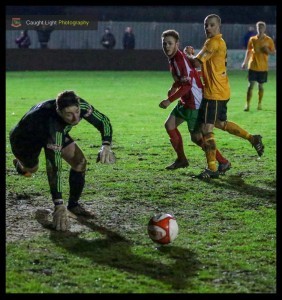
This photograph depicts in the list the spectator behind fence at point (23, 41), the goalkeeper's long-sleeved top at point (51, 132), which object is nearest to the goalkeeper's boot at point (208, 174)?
the goalkeeper's long-sleeved top at point (51, 132)

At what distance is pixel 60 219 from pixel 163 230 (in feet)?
3.58

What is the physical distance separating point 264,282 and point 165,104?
14.2ft

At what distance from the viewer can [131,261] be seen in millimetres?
6559

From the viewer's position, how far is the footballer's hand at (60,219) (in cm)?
757

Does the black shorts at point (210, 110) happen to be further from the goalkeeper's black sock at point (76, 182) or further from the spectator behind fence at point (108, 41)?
the spectator behind fence at point (108, 41)

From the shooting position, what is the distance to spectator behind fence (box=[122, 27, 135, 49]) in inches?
1342

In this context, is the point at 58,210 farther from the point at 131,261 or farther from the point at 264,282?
the point at 264,282

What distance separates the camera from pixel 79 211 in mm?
8336

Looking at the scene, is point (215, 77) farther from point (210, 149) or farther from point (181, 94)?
point (210, 149)

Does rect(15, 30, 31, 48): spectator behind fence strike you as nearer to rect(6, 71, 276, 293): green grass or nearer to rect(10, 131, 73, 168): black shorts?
rect(6, 71, 276, 293): green grass

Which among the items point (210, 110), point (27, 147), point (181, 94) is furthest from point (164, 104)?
point (27, 147)

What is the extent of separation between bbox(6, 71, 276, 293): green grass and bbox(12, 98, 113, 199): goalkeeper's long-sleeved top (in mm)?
597

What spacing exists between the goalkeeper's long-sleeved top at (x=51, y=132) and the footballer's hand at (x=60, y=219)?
12cm

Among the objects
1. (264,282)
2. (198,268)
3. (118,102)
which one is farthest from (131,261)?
(118,102)
